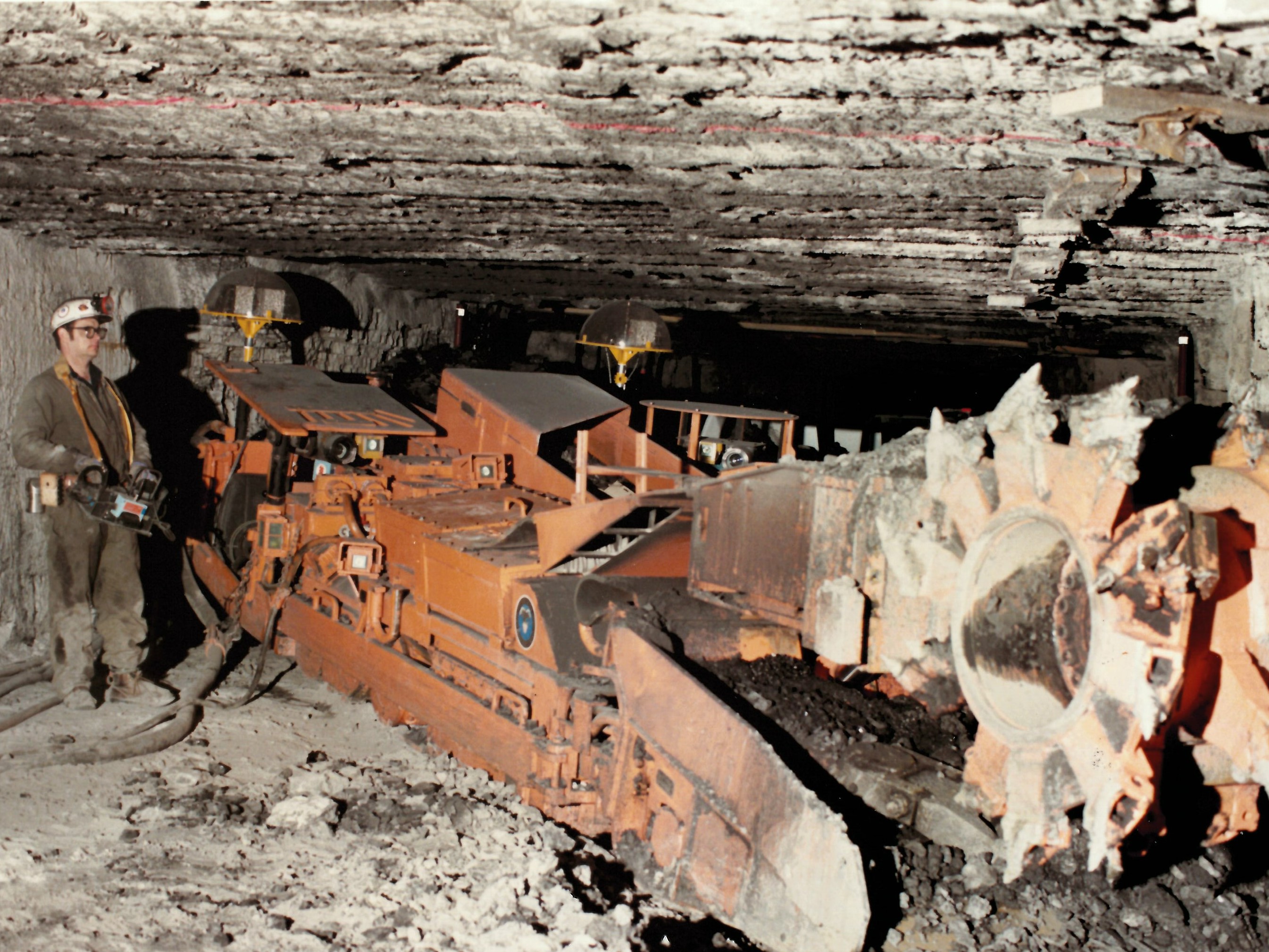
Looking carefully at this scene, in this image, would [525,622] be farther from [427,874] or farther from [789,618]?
[789,618]

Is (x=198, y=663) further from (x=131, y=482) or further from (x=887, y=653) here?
(x=887, y=653)

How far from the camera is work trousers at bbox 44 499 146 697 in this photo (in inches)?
224

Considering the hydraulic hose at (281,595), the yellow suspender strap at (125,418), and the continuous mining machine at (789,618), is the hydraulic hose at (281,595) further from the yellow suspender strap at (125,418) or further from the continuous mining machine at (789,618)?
the yellow suspender strap at (125,418)

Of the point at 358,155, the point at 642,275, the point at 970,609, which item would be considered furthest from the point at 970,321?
the point at 970,609

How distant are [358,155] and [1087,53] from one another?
2964mm

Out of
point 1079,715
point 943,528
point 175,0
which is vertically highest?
point 175,0

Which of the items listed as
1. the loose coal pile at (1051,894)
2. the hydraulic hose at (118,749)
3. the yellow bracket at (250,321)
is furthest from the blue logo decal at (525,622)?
the yellow bracket at (250,321)

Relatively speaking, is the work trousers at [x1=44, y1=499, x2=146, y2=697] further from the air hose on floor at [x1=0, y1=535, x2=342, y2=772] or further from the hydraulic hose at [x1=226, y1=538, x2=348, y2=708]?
the hydraulic hose at [x1=226, y1=538, x2=348, y2=708]

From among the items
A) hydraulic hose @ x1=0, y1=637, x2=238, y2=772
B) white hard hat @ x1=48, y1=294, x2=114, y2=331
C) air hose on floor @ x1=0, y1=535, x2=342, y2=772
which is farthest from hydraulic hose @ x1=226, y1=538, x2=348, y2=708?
white hard hat @ x1=48, y1=294, x2=114, y2=331

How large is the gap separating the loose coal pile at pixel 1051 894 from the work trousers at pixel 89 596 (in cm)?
421

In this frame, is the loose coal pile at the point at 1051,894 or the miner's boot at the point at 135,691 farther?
the miner's boot at the point at 135,691

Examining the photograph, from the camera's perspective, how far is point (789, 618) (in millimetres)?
3486

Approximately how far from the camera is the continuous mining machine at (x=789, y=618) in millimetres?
2266

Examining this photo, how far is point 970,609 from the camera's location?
271cm
